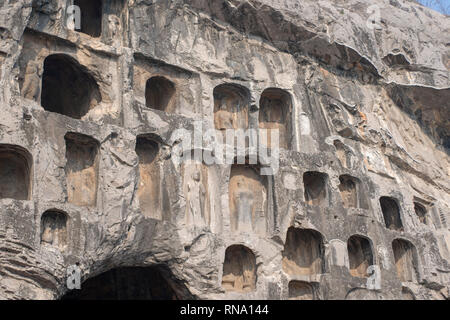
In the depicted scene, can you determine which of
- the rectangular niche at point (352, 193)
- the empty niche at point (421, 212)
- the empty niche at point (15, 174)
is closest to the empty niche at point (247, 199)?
the rectangular niche at point (352, 193)

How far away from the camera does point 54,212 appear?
1034cm

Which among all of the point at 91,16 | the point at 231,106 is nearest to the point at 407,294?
the point at 231,106

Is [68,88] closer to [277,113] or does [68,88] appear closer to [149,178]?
[149,178]

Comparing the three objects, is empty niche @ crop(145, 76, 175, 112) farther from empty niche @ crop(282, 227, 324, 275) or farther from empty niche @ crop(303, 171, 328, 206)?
empty niche @ crop(282, 227, 324, 275)

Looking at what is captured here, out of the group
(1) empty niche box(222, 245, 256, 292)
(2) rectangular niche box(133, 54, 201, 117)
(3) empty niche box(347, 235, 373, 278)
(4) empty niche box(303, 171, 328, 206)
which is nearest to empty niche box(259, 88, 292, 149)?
(4) empty niche box(303, 171, 328, 206)

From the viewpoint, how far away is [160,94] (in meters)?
13.0

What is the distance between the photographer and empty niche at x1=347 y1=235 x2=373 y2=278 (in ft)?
44.0

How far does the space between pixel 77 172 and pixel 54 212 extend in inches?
37.6

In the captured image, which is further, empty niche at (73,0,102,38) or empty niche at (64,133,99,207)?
empty niche at (73,0,102,38)

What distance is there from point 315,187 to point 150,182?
3274mm

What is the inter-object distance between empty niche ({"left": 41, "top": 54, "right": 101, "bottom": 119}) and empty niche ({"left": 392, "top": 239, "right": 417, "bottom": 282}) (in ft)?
20.2

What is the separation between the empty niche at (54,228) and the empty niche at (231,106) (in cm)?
379

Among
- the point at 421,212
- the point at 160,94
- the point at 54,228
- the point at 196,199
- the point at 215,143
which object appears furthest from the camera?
the point at 421,212

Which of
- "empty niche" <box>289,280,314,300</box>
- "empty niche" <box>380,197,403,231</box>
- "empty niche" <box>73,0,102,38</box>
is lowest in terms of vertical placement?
"empty niche" <box>289,280,314,300</box>
